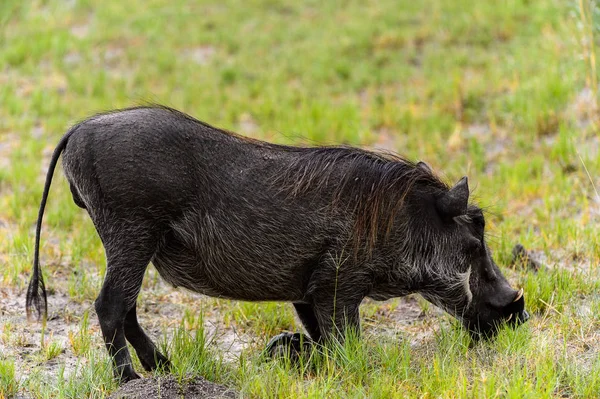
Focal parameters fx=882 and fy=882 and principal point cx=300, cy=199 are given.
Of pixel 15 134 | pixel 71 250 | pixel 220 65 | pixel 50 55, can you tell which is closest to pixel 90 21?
pixel 50 55

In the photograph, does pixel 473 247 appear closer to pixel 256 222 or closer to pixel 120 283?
pixel 256 222

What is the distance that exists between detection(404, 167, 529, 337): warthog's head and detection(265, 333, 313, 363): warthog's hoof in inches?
25.2

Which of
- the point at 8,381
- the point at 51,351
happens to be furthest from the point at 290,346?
the point at 8,381

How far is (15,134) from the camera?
28.1 feet

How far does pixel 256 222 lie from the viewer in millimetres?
4129

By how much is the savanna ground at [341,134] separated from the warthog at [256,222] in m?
0.27

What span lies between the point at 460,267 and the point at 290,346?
0.93 meters

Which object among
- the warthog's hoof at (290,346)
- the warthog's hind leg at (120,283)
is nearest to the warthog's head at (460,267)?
the warthog's hoof at (290,346)

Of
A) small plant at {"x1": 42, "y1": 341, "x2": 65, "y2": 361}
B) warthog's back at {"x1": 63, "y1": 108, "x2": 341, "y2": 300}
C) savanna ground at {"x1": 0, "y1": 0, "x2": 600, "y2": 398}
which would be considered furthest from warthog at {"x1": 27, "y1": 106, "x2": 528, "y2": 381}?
small plant at {"x1": 42, "y1": 341, "x2": 65, "y2": 361}

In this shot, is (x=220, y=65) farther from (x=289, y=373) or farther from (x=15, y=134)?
(x=289, y=373)

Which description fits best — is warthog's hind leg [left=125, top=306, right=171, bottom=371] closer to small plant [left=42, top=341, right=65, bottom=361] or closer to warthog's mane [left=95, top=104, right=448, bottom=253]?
small plant [left=42, top=341, right=65, bottom=361]

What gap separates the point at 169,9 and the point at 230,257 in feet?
27.7

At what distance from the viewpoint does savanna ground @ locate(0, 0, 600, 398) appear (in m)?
4.02

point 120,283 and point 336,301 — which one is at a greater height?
point 120,283
